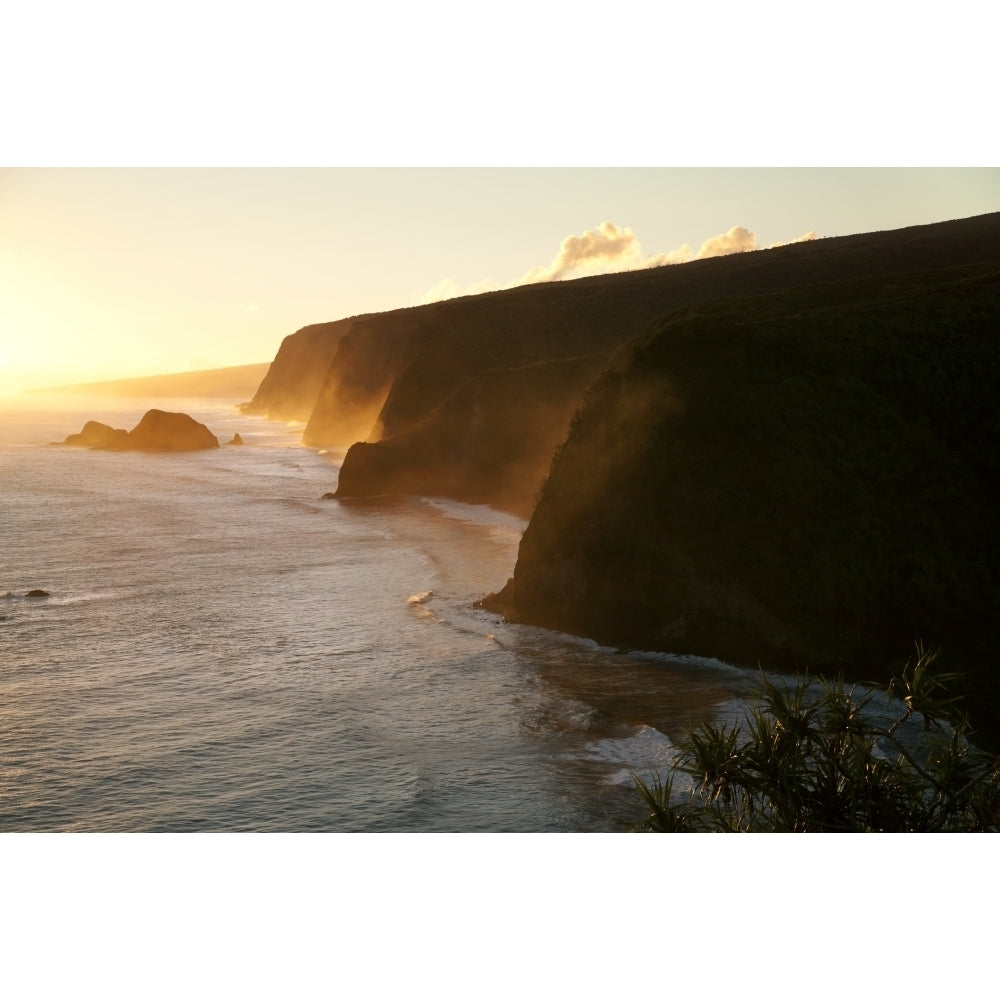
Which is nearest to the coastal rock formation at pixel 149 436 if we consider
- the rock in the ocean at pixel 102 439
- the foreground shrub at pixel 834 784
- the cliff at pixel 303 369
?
the rock in the ocean at pixel 102 439

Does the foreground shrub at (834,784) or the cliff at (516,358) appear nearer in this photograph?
the foreground shrub at (834,784)

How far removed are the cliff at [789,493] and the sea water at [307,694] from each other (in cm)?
204

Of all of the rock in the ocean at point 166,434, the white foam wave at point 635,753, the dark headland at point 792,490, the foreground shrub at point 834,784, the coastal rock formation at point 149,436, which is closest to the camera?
the foreground shrub at point 834,784

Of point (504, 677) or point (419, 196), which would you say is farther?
point (504, 677)

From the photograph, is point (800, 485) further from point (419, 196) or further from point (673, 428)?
point (419, 196)

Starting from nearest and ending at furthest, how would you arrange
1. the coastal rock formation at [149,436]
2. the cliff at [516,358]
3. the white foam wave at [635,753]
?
the white foam wave at [635,753] → the cliff at [516,358] → the coastal rock formation at [149,436]

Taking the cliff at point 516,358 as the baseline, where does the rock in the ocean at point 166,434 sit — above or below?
below

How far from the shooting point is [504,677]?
88.7 feet

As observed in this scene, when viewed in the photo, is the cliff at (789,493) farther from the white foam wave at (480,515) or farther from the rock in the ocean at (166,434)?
the rock in the ocean at (166,434)

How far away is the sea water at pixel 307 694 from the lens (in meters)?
18.8

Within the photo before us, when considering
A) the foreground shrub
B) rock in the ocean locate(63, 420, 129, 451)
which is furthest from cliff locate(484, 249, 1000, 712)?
rock in the ocean locate(63, 420, 129, 451)

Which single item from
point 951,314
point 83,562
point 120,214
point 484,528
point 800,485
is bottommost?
point 83,562
